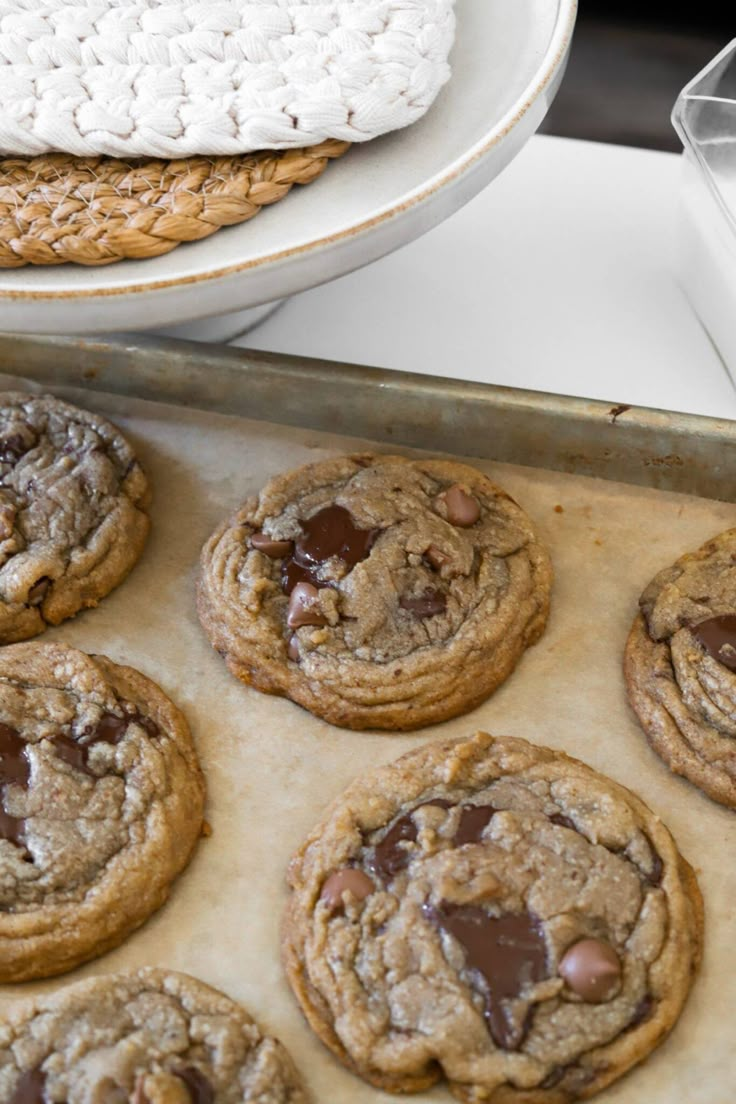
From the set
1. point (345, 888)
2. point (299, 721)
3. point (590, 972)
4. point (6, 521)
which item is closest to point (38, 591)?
point (6, 521)

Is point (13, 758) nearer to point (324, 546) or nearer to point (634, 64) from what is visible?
point (324, 546)

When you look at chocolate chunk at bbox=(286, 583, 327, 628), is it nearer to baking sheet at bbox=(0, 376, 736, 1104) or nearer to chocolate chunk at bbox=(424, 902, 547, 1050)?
baking sheet at bbox=(0, 376, 736, 1104)

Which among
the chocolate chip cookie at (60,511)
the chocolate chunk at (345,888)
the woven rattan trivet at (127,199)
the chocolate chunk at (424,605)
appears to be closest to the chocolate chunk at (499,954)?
the chocolate chunk at (345,888)

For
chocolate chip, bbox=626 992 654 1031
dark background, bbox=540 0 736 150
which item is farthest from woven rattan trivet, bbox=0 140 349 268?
dark background, bbox=540 0 736 150

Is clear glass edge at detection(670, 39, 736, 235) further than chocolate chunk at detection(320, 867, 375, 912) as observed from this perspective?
Yes

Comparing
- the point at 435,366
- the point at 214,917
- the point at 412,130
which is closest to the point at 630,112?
the point at 435,366

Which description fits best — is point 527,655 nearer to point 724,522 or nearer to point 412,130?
point 724,522

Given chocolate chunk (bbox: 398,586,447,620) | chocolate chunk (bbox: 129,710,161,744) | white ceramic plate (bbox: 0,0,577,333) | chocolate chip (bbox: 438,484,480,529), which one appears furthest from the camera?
chocolate chip (bbox: 438,484,480,529)
